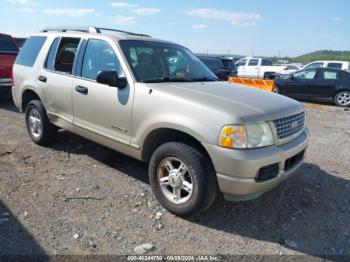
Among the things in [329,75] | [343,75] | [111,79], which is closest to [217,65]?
[329,75]

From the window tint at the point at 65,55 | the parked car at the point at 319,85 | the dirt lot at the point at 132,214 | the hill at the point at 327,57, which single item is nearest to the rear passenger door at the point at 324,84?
the parked car at the point at 319,85

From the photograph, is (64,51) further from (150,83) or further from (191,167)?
(191,167)

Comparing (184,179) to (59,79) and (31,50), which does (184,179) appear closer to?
(59,79)

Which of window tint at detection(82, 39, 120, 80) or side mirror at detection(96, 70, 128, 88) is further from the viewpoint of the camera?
window tint at detection(82, 39, 120, 80)

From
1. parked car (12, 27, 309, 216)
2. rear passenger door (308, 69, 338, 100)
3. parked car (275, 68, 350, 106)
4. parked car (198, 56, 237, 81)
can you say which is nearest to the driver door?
parked car (275, 68, 350, 106)

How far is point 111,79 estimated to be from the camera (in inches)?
154

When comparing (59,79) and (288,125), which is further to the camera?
(59,79)

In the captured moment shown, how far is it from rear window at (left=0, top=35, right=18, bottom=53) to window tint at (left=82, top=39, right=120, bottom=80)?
716cm

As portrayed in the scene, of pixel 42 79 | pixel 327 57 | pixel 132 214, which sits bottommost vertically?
pixel 132 214

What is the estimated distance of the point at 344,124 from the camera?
30.3ft

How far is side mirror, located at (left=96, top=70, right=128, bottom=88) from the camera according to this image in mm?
3883

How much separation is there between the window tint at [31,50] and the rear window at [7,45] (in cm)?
529

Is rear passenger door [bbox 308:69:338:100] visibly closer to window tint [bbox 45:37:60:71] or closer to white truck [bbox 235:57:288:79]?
window tint [bbox 45:37:60:71]

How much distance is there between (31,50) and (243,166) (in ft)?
14.1
